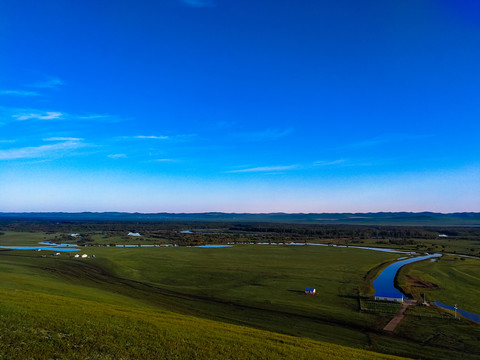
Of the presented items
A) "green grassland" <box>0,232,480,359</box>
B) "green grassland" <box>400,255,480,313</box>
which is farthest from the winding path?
"green grassland" <box>400,255,480,313</box>

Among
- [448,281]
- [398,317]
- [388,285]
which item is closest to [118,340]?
[398,317]

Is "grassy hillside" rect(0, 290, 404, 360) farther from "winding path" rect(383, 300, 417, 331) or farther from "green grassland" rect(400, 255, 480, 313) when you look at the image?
"green grassland" rect(400, 255, 480, 313)

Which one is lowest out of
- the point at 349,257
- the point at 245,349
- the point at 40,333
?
the point at 349,257

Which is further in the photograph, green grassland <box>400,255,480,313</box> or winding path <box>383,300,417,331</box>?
green grassland <box>400,255,480,313</box>

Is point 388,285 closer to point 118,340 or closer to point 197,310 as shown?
point 197,310

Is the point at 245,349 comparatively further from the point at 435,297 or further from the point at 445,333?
the point at 435,297

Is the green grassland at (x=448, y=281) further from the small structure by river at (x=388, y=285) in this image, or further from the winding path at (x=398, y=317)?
the winding path at (x=398, y=317)

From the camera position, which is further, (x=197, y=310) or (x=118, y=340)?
(x=197, y=310)

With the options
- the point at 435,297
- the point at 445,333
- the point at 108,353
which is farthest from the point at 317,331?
the point at 435,297
